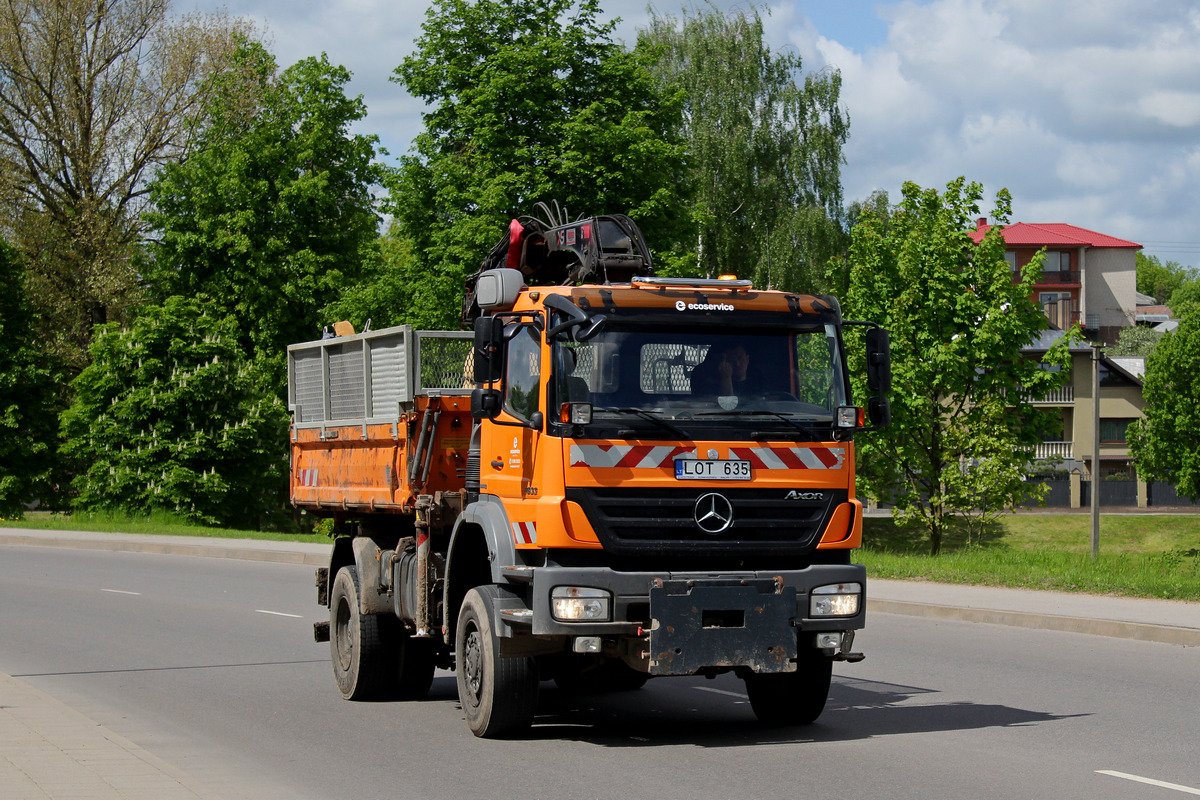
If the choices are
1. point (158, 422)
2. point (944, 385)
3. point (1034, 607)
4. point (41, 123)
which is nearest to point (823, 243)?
point (944, 385)

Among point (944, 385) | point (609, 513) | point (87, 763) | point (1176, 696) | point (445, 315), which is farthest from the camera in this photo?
point (445, 315)

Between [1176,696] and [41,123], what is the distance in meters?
44.5

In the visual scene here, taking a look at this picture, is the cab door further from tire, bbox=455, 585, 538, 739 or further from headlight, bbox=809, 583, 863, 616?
headlight, bbox=809, 583, 863, 616

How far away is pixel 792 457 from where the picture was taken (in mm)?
8492

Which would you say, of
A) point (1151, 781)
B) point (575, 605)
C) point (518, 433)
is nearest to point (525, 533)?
point (575, 605)

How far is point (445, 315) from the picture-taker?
3728 centimetres

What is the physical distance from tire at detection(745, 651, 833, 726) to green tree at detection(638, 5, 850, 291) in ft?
120

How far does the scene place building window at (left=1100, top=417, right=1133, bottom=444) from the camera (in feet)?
274

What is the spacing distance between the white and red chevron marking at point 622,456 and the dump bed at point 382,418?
6.08 ft

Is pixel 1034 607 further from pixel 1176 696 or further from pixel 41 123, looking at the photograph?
pixel 41 123

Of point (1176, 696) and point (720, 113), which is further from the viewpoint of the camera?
point (720, 113)

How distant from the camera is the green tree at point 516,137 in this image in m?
36.3

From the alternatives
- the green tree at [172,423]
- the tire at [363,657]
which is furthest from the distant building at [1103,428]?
the tire at [363,657]

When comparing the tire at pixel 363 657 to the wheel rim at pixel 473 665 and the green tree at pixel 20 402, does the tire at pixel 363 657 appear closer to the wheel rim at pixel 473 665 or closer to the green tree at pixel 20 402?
the wheel rim at pixel 473 665
